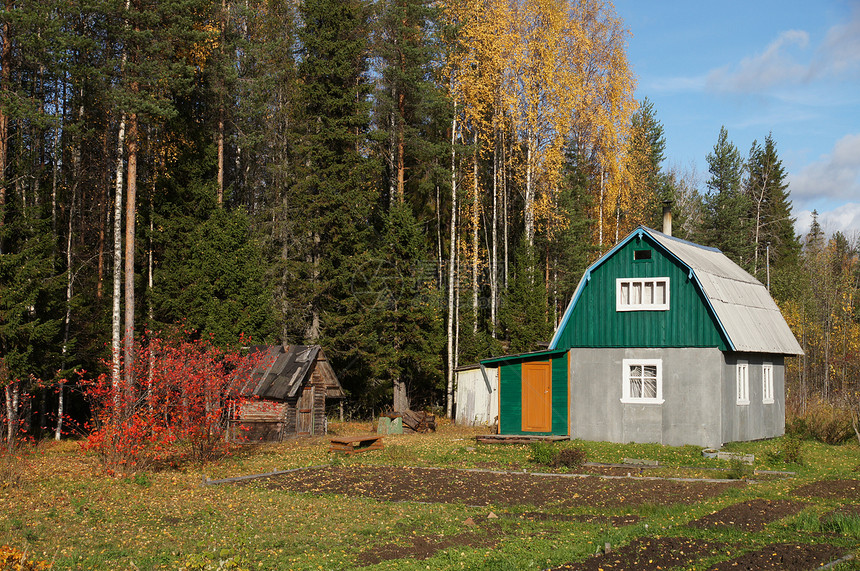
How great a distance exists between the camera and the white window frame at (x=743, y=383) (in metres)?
23.1

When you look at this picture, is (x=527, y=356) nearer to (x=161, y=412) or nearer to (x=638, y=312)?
(x=638, y=312)

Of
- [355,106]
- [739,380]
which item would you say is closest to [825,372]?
[739,380]

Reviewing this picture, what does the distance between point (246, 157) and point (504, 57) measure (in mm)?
13762

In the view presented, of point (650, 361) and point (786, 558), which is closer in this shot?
point (786, 558)

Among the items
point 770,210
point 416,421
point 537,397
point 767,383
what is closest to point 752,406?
point 767,383

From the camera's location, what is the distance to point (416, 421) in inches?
1109

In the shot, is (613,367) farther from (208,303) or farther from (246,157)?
(246,157)

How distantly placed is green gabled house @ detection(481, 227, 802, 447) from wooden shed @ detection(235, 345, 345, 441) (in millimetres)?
6621

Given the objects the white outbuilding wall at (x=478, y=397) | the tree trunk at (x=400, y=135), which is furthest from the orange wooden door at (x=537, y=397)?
the tree trunk at (x=400, y=135)

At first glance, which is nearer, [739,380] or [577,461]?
[577,461]

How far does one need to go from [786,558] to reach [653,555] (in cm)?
146

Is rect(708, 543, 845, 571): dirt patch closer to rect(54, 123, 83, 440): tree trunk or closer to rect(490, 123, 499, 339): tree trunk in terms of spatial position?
rect(54, 123, 83, 440): tree trunk

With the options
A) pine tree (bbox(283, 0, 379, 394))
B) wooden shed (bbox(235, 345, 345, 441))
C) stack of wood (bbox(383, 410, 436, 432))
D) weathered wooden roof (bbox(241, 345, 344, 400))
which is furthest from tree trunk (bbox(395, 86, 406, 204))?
stack of wood (bbox(383, 410, 436, 432))

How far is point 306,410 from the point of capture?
86.2 ft
